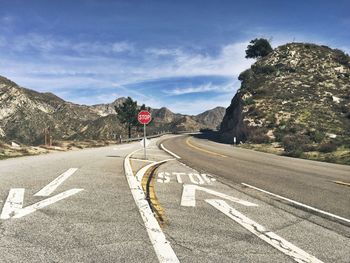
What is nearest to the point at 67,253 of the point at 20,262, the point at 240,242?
the point at 20,262

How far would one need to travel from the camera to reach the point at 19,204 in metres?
6.43

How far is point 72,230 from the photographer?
5.09 metres

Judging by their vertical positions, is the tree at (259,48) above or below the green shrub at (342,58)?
above

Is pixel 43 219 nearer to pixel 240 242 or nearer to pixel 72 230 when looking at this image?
pixel 72 230

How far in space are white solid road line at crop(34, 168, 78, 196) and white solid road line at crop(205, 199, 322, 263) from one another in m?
3.68

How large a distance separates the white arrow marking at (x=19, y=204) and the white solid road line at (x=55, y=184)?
36cm

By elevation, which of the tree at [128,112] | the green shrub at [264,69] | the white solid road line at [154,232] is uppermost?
the green shrub at [264,69]

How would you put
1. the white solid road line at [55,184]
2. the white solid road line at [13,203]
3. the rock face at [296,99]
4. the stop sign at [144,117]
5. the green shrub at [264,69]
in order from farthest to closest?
the green shrub at [264,69]
the rock face at [296,99]
the stop sign at [144,117]
the white solid road line at [55,184]
the white solid road line at [13,203]

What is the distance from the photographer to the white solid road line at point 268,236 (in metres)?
4.46

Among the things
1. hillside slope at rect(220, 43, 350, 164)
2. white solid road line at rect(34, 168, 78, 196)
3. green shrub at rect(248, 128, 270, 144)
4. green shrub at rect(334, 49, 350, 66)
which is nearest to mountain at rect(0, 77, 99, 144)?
hillside slope at rect(220, 43, 350, 164)

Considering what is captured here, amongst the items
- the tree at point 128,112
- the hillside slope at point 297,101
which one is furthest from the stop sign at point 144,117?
the tree at point 128,112

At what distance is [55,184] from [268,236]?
567 centimetres

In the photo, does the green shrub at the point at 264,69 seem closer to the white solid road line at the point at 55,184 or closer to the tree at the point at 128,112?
the tree at the point at 128,112

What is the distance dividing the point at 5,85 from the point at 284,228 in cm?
21668
